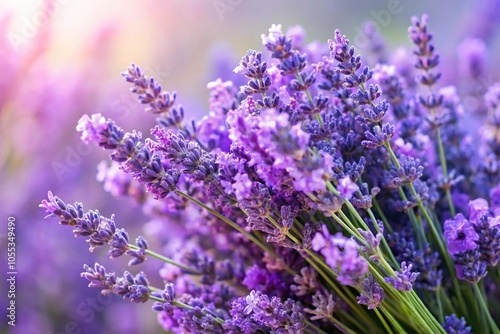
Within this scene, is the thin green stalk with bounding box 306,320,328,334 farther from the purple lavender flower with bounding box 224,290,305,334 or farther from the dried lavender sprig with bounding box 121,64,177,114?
the dried lavender sprig with bounding box 121,64,177,114

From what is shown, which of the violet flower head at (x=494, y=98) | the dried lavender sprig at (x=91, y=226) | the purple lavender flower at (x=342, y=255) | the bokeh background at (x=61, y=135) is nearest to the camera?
the purple lavender flower at (x=342, y=255)

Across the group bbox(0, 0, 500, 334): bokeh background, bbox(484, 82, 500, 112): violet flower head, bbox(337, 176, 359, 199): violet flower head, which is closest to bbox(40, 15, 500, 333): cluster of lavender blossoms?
bbox(337, 176, 359, 199): violet flower head

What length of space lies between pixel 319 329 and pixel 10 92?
0.69m

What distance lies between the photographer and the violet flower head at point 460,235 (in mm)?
550

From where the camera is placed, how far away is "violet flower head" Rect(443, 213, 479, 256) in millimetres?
550

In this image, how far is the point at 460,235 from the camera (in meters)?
0.56

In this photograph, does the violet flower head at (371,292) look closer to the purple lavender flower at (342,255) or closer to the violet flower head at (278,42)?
the purple lavender flower at (342,255)

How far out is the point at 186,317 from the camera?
1.83 feet

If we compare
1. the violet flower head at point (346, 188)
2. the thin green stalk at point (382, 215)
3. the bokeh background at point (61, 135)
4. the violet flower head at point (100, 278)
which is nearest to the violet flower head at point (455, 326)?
the thin green stalk at point (382, 215)

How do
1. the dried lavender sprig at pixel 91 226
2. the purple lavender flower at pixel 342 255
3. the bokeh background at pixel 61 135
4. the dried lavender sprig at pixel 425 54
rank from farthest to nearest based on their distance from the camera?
the bokeh background at pixel 61 135 < the dried lavender sprig at pixel 425 54 < the dried lavender sprig at pixel 91 226 < the purple lavender flower at pixel 342 255

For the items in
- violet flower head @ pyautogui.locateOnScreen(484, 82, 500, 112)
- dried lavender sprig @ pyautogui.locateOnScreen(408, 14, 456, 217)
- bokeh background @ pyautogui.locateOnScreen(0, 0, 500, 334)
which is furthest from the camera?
bokeh background @ pyautogui.locateOnScreen(0, 0, 500, 334)

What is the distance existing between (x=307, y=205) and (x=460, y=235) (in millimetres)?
178

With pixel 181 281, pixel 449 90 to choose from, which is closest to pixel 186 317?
pixel 181 281

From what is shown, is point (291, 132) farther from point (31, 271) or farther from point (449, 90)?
point (31, 271)
